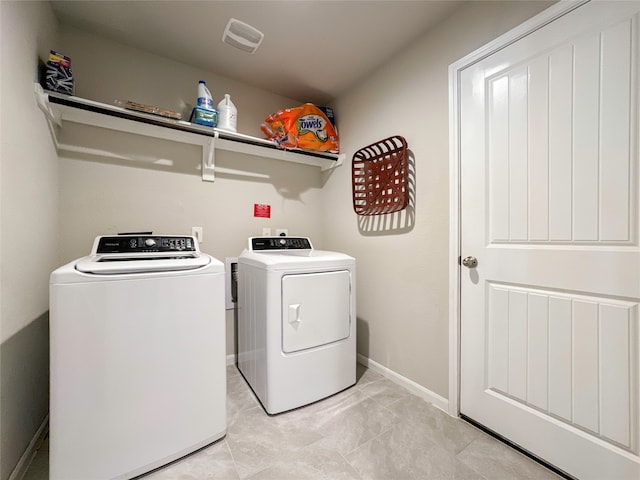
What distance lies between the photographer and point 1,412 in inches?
39.6

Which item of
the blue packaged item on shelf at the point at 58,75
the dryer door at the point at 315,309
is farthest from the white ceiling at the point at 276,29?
the dryer door at the point at 315,309

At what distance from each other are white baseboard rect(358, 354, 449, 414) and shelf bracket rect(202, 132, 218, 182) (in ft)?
6.32

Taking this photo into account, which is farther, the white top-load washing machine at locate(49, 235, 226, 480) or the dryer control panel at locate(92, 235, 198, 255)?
the dryer control panel at locate(92, 235, 198, 255)

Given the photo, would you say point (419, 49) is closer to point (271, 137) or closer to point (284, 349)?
point (271, 137)

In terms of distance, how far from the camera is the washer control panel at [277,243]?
6.70 ft

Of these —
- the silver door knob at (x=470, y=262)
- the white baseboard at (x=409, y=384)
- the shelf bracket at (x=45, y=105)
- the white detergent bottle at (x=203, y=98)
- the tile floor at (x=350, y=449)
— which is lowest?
the tile floor at (x=350, y=449)

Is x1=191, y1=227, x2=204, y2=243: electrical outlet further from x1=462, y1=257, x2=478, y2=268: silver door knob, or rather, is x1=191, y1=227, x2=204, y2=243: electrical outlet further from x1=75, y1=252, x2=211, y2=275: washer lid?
x1=462, y1=257, x2=478, y2=268: silver door knob

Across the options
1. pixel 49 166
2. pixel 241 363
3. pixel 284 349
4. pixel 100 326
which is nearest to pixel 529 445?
pixel 284 349

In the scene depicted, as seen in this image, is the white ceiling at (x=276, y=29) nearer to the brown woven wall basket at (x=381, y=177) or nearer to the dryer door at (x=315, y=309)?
the brown woven wall basket at (x=381, y=177)

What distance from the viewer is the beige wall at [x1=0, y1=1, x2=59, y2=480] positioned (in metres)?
1.04

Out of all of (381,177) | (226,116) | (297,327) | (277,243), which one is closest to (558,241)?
(381,177)

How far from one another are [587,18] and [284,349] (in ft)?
6.77

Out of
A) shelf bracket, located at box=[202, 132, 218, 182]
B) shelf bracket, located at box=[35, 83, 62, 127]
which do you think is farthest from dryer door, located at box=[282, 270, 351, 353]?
shelf bracket, located at box=[35, 83, 62, 127]

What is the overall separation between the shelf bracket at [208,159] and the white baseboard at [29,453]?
1699 mm
